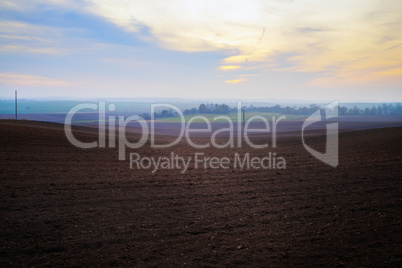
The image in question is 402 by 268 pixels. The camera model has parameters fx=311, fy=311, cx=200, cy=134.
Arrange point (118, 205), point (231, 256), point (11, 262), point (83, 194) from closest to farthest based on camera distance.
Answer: point (11, 262), point (231, 256), point (118, 205), point (83, 194)

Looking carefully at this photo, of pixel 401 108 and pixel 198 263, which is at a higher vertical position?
pixel 401 108

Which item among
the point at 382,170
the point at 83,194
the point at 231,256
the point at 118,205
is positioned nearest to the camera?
the point at 231,256

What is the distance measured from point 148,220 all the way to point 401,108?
452 feet

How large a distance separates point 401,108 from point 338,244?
13676 cm

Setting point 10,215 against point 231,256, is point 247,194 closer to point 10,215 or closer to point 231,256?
point 231,256

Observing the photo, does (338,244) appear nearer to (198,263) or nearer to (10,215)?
(198,263)

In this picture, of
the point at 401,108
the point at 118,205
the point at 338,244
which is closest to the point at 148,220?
the point at 118,205

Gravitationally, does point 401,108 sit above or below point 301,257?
above

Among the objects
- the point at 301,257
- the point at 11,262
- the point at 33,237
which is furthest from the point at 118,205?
the point at 301,257

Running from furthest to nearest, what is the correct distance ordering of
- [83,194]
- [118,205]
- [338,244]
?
1. [83,194]
2. [118,205]
3. [338,244]

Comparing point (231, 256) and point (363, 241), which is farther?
point (363, 241)

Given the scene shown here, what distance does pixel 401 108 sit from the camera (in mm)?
119812

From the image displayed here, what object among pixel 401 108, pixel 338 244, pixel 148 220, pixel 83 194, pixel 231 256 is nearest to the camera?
pixel 231 256

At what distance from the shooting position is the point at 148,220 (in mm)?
7176
